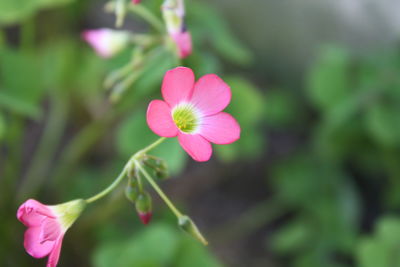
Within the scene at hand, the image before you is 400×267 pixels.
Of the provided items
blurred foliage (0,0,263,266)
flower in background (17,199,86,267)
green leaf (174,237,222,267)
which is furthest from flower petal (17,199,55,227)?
green leaf (174,237,222,267)

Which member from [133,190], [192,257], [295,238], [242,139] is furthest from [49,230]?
[295,238]

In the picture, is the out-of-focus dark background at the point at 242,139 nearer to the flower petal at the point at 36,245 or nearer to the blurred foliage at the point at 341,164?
the blurred foliage at the point at 341,164

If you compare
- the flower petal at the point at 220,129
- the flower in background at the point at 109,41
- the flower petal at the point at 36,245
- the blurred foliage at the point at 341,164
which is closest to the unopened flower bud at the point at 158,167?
the flower petal at the point at 220,129

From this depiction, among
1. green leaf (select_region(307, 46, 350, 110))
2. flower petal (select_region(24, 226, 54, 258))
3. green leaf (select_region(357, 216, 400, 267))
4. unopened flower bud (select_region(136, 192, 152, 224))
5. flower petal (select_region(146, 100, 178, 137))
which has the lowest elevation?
green leaf (select_region(357, 216, 400, 267))

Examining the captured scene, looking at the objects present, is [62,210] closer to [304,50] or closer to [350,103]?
[350,103]

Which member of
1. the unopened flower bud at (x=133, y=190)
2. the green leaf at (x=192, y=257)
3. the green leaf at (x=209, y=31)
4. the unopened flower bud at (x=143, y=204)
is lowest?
the green leaf at (x=192, y=257)

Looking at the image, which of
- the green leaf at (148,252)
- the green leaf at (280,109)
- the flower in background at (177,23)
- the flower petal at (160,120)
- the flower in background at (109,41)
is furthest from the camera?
the green leaf at (280,109)

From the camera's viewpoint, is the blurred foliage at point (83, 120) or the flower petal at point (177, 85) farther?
the blurred foliage at point (83, 120)

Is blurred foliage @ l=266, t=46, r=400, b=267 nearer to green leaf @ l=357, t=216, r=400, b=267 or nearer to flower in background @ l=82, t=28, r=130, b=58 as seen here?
green leaf @ l=357, t=216, r=400, b=267

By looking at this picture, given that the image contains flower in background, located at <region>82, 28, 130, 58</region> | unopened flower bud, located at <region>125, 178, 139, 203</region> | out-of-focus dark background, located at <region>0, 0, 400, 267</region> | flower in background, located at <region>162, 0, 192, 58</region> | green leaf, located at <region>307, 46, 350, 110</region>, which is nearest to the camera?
unopened flower bud, located at <region>125, 178, 139, 203</region>
